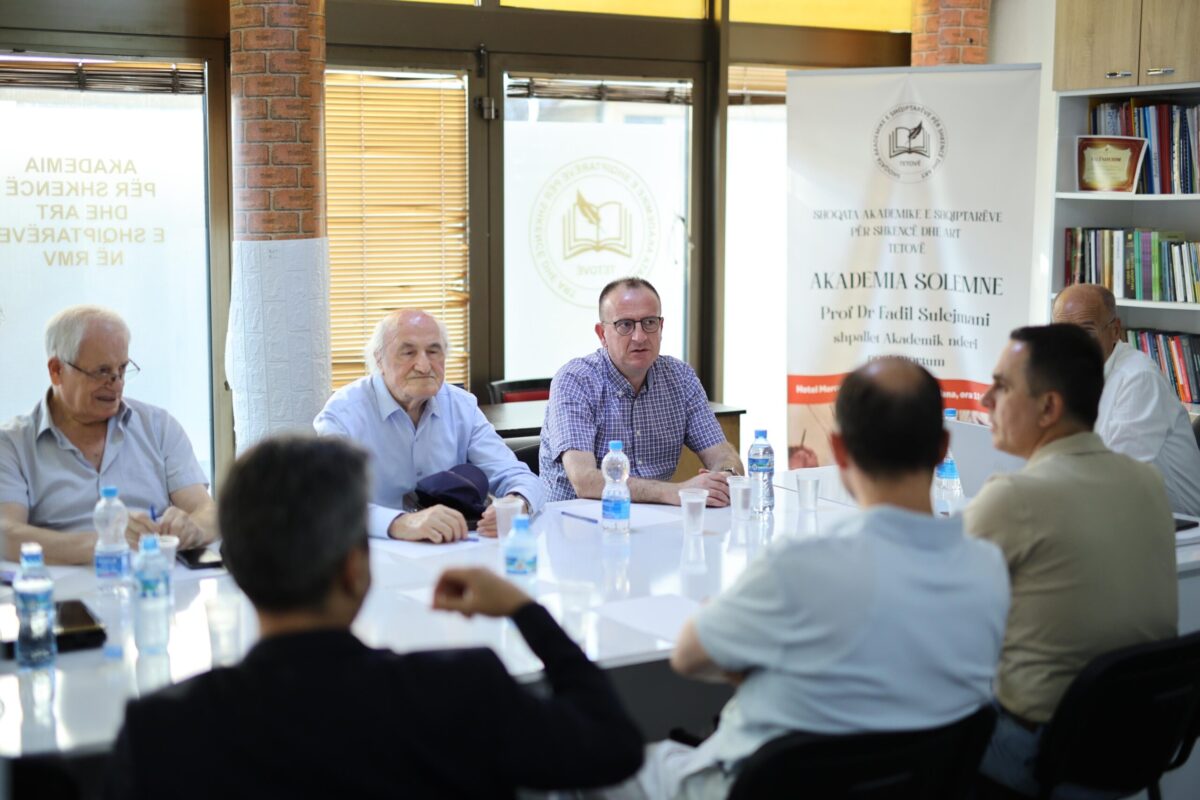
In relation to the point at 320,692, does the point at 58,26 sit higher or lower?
higher

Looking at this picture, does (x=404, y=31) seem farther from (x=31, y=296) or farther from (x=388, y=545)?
(x=388, y=545)

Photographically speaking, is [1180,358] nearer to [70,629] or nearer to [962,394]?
[962,394]

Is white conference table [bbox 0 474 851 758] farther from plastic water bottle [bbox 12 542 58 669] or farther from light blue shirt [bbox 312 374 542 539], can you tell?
light blue shirt [bbox 312 374 542 539]

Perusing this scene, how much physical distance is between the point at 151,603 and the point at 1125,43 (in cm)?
471

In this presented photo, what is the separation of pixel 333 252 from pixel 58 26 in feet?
4.62

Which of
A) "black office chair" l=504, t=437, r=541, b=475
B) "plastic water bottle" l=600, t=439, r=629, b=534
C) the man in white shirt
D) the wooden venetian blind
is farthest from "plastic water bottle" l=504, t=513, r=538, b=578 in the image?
the wooden venetian blind

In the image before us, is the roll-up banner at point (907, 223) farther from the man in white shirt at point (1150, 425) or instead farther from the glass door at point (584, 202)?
the man in white shirt at point (1150, 425)

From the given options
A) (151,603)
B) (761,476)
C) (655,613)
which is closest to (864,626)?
(655,613)

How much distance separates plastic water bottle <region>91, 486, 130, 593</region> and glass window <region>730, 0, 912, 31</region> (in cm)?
447

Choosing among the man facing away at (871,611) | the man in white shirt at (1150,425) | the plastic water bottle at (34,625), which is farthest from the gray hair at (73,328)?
the man in white shirt at (1150,425)

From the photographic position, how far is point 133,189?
535 centimetres

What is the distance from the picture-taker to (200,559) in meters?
3.07

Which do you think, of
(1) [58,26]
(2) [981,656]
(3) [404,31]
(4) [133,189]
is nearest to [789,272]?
(3) [404,31]

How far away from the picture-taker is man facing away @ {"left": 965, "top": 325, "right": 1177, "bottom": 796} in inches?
94.0
